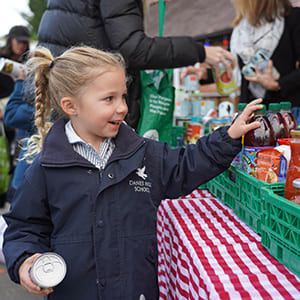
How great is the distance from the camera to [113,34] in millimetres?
2086

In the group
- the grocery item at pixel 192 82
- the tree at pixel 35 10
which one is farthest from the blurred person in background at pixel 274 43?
the tree at pixel 35 10

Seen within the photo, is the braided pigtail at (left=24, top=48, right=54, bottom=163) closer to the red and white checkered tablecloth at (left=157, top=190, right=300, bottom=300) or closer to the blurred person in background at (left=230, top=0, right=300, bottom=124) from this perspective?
the red and white checkered tablecloth at (left=157, top=190, right=300, bottom=300)

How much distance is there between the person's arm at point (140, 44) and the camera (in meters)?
2.05

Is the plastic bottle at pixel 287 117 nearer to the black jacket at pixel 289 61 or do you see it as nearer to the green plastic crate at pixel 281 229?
the green plastic crate at pixel 281 229

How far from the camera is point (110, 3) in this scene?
6.62 feet

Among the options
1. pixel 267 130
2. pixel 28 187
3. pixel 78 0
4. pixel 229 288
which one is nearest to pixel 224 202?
pixel 267 130

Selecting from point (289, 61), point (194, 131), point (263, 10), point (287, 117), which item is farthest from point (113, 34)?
point (289, 61)

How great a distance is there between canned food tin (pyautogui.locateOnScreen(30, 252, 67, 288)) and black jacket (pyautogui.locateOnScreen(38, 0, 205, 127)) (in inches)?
53.4

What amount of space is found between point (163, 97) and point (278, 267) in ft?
5.15

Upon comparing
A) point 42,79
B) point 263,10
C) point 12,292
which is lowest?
point 12,292

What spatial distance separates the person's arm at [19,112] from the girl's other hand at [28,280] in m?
1.55

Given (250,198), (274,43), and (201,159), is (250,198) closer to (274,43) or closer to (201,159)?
A: (201,159)

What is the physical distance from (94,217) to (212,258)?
49 cm

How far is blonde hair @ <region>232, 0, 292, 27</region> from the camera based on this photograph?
108 inches
